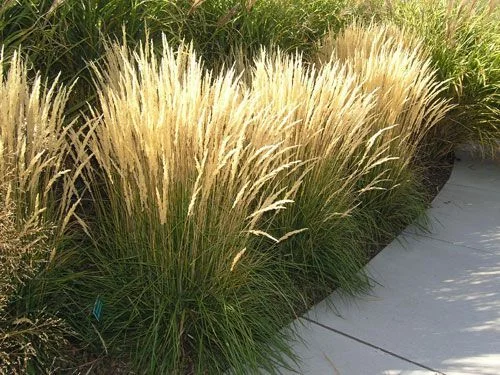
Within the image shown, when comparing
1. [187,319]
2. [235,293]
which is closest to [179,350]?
[187,319]

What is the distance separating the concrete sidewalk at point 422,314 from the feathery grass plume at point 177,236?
407 mm

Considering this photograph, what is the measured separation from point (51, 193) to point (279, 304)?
1.21 m

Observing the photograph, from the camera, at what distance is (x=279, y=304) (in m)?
3.37

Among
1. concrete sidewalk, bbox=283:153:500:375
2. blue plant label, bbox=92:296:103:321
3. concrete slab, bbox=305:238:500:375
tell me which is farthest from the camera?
concrete slab, bbox=305:238:500:375

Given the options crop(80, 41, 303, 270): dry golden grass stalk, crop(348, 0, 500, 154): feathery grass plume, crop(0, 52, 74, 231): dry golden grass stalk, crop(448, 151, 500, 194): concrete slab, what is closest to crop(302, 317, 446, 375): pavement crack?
crop(80, 41, 303, 270): dry golden grass stalk

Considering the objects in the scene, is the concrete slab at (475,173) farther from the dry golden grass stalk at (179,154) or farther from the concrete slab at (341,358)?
the dry golden grass stalk at (179,154)

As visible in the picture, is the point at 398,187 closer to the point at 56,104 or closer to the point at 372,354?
the point at 372,354

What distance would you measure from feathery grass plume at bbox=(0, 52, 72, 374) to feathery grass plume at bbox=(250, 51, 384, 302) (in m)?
1.24

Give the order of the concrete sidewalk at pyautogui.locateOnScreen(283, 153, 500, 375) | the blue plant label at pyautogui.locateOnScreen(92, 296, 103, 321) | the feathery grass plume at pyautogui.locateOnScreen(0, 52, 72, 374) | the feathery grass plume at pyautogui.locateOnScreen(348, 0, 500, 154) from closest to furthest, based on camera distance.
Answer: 1. the feathery grass plume at pyautogui.locateOnScreen(0, 52, 72, 374)
2. the blue plant label at pyautogui.locateOnScreen(92, 296, 103, 321)
3. the concrete sidewalk at pyautogui.locateOnScreen(283, 153, 500, 375)
4. the feathery grass plume at pyautogui.locateOnScreen(348, 0, 500, 154)

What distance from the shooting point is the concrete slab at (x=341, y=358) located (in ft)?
10.2

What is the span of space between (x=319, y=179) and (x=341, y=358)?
97 centimetres

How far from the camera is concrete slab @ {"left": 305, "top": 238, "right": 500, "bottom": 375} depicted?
11.0 ft

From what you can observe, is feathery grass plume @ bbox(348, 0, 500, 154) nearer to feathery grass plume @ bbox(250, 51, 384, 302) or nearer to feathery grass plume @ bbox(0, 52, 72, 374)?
feathery grass plume @ bbox(250, 51, 384, 302)

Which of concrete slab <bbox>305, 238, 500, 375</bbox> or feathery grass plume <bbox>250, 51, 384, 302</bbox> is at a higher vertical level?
feathery grass plume <bbox>250, 51, 384, 302</bbox>
